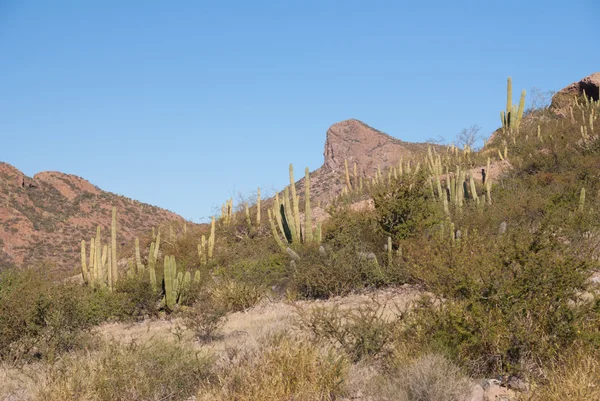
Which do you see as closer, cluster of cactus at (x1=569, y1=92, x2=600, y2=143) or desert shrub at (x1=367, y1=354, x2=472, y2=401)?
desert shrub at (x1=367, y1=354, x2=472, y2=401)

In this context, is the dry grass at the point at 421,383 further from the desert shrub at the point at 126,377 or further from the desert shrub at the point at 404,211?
the desert shrub at the point at 404,211

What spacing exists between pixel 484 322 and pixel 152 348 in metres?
4.10

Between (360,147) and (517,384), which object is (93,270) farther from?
(360,147)

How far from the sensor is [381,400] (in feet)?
19.7

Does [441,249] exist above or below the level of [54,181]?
below

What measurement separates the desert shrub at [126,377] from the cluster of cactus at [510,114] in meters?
29.0

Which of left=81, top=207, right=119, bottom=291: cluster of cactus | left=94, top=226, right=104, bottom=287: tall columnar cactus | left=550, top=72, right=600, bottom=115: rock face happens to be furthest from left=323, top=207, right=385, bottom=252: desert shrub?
left=550, top=72, right=600, bottom=115: rock face

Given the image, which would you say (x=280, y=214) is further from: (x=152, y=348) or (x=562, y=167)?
(x=152, y=348)

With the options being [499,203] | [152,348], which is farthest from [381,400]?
[499,203]

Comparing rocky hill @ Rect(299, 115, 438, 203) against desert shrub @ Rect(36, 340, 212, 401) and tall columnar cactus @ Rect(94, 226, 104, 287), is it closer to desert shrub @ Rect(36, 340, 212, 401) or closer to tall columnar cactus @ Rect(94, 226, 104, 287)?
tall columnar cactus @ Rect(94, 226, 104, 287)

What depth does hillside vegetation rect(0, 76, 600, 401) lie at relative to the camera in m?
6.25

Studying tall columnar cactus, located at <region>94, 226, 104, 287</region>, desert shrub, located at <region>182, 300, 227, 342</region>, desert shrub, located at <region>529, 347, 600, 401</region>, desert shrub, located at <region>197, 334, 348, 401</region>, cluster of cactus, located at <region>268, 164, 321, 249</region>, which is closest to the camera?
desert shrub, located at <region>529, 347, 600, 401</region>

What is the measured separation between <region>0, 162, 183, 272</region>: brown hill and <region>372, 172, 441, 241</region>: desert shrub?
2759 centimetres

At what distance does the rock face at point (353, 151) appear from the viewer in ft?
182
